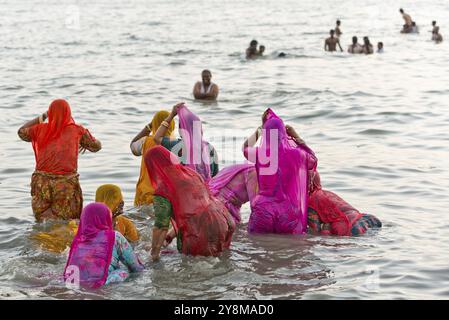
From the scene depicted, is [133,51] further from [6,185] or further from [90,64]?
[6,185]

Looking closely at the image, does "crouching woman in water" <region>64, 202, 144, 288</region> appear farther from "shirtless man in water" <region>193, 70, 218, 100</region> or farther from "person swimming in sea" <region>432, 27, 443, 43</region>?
"person swimming in sea" <region>432, 27, 443, 43</region>

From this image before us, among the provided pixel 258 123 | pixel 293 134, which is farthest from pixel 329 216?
pixel 258 123

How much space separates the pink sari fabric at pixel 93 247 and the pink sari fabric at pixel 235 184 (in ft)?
6.46

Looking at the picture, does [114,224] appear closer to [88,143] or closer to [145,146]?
[88,143]

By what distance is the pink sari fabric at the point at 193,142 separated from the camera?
879 cm

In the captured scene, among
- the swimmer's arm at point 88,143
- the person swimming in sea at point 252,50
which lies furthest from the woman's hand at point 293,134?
the person swimming in sea at point 252,50

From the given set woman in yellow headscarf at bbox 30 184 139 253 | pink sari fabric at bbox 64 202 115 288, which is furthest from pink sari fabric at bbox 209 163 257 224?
pink sari fabric at bbox 64 202 115 288

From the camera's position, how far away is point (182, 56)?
2755cm

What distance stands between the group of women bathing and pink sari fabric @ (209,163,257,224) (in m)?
0.01

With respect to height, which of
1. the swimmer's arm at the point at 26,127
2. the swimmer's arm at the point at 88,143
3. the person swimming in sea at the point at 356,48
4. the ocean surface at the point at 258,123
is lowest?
the ocean surface at the point at 258,123

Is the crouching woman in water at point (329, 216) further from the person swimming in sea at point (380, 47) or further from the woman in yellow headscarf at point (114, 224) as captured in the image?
the person swimming in sea at point (380, 47)

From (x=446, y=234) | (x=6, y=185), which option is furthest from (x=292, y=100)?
(x=446, y=234)

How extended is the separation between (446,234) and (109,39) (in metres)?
25.4
